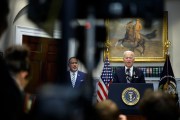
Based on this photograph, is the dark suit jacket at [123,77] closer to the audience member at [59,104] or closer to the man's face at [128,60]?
the man's face at [128,60]

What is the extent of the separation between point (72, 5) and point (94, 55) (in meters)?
0.14

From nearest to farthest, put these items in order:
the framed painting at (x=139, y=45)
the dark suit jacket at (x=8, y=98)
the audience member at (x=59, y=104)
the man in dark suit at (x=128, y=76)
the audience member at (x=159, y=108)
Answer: the audience member at (x=59, y=104) → the dark suit jacket at (x=8, y=98) → the audience member at (x=159, y=108) → the man in dark suit at (x=128, y=76) → the framed painting at (x=139, y=45)

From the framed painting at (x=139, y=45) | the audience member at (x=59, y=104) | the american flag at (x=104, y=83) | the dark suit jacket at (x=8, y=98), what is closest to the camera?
the audience member at (x=59, y=104)

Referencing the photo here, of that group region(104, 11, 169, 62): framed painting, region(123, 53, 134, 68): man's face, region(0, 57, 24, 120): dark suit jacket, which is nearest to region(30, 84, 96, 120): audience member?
region(0, 57, 24, 120): dark suit jacket

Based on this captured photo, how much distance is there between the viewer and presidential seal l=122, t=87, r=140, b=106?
14.2 feet

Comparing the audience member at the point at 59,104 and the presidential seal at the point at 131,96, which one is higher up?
the audience member at the point at 59,104

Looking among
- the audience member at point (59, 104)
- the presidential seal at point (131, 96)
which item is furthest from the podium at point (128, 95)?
the audience member at point (59, 104)

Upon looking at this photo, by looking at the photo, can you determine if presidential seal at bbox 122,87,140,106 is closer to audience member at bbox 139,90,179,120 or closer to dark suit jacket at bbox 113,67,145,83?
dark suit jacket at bbox 113,67,145,83

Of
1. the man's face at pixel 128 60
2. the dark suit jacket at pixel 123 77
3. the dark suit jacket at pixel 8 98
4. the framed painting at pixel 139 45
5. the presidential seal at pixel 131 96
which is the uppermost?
the framed painting at pixel 139 45

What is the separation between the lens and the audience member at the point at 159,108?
58.9 inches

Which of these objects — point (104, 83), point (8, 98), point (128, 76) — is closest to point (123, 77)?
point (128, 76)

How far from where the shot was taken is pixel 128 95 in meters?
4.36

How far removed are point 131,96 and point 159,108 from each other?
283cm

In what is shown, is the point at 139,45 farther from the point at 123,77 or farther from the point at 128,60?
the point at 123,77
